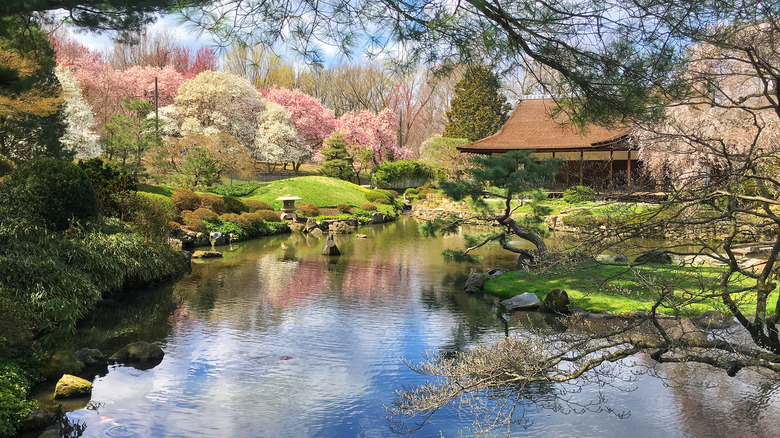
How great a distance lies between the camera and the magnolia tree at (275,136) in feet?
114

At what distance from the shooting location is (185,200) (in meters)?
19.5

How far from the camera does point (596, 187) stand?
175 inches

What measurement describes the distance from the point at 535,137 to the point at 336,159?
1135cm

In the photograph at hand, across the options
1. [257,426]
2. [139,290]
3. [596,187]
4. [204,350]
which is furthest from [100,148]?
[596,187]

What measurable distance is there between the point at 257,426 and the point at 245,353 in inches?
84.9

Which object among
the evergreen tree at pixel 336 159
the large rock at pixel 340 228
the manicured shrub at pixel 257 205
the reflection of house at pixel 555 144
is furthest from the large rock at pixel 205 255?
the evergreen tree at pixel 336 159

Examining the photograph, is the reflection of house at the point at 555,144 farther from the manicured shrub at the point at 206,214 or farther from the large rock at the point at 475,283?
the large rock at the point at 475,283

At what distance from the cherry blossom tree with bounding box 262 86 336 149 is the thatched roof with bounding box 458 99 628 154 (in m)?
13.5

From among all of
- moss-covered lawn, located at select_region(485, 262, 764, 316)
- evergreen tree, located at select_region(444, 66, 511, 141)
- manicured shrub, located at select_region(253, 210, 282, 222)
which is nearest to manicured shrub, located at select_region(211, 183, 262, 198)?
manicured shrub, located at select_region(253, 210, 282, 222)

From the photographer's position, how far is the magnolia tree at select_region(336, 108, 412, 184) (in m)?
36.0

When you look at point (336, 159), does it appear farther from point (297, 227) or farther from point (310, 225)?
point (310, 225)

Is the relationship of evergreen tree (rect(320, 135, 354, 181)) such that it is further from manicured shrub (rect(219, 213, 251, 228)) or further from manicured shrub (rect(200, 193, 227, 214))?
manicured shrub (rect(219, 213, 251, 228))

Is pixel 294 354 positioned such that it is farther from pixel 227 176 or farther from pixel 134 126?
pixel 227 176

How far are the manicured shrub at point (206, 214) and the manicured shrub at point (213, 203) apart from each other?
0.60 metres
